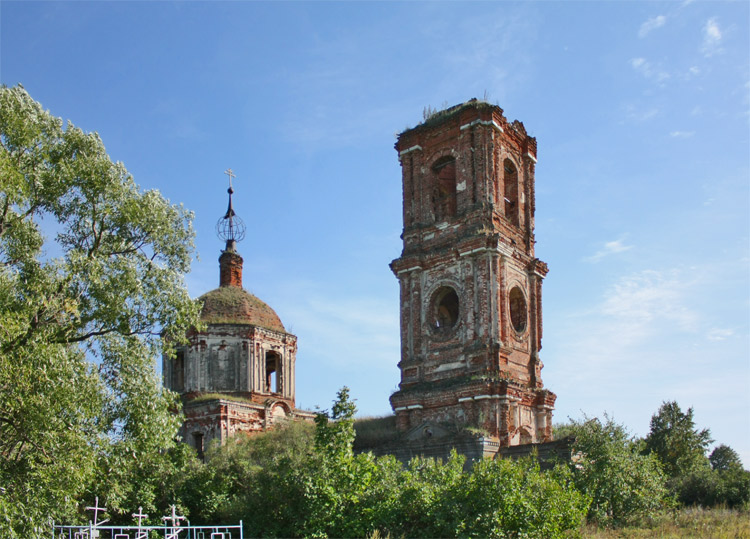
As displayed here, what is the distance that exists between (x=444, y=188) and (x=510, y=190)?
224 cm

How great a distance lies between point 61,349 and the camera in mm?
11656

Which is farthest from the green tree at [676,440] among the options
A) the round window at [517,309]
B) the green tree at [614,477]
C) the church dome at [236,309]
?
the church dome at [236,309]

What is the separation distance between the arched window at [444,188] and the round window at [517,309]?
10.6 feet

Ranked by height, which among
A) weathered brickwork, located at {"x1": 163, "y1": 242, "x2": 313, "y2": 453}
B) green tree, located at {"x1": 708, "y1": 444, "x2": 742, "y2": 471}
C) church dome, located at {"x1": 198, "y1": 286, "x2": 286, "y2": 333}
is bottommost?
green tree, located at {"x1": 708, "y1": 444, "x2": 742, "y2": 471}

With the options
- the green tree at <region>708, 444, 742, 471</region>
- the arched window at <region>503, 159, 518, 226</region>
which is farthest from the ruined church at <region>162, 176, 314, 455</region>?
the green tree at <region>708, 444, 742, 471</region>

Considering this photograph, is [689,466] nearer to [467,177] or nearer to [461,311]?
[461,311]

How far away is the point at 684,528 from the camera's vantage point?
55.5 ft

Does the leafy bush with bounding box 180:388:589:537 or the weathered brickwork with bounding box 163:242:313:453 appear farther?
the weathered brickwork with bounding box 163:242:313:453

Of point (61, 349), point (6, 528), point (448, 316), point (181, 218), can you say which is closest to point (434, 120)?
point (448, 316)

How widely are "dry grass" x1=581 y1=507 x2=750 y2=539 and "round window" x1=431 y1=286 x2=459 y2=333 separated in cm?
864

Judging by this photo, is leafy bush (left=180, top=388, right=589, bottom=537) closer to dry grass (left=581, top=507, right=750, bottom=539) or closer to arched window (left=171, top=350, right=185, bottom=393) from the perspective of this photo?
dry grass (left=581, top=507, right=750, bottom=539)

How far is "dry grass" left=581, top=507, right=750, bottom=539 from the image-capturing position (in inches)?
621

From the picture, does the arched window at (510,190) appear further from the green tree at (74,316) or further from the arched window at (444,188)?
the green tree at (74,316)

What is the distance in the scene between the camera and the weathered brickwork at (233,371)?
27898 millimetres
